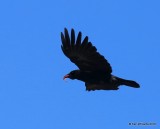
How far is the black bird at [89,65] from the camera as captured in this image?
9969mm

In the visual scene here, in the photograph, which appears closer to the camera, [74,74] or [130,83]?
[130,83]

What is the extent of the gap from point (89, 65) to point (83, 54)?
495mm

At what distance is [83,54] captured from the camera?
10.3m

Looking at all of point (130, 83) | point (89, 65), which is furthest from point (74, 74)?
point (130, 83)

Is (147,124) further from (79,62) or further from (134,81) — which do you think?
(79,62)

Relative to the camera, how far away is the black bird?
32.7 ft

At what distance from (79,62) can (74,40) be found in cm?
91

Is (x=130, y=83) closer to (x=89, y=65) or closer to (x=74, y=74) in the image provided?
(x=89, y=65)

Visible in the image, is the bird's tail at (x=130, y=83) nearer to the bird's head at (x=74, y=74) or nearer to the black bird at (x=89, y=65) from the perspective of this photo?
the black bird at (x=89, y=65)

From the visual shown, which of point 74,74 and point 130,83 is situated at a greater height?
point 74,74

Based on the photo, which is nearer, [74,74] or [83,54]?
[83,54]

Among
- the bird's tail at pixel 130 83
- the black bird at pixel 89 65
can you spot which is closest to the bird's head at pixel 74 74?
the black bird at pixel 89 65

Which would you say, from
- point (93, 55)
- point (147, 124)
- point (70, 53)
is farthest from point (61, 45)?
point (147, 124)

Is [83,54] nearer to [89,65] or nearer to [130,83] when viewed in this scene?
[89,65]
